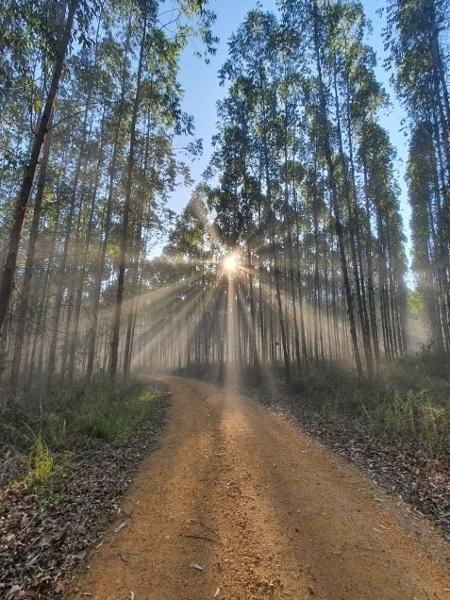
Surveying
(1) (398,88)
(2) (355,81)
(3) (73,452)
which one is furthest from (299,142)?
(3) (73,452)

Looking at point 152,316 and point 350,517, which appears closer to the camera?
point 350,517

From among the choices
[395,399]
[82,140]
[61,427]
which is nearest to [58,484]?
[61,427]

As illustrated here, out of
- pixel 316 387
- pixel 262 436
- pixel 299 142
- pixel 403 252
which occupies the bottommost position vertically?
pixel 262 436

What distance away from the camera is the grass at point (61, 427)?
19.5 feet

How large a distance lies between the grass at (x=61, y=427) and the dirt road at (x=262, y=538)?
1674 millimetres

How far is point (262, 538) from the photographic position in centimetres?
418

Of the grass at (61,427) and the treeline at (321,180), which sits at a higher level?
the treeline at (321,180)

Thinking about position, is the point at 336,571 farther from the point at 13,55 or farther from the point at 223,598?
the point at 13,55

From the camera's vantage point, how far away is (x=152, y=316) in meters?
36.9

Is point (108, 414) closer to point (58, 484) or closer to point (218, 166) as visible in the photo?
point (58, 484)

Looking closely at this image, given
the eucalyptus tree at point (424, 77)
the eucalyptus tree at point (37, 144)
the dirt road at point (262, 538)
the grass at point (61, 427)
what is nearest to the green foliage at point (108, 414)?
the grass at point (61, 427)

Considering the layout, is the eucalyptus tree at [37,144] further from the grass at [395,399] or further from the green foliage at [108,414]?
the grass at [395,399]

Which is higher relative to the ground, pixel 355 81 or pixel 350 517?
pixel 355 81

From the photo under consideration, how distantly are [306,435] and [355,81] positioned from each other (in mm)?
15557
